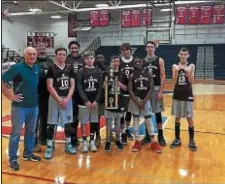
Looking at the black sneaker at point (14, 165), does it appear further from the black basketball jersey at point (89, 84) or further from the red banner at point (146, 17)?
the red banner at point (146, 17)

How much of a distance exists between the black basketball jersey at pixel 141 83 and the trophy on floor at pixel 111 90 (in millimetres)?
295

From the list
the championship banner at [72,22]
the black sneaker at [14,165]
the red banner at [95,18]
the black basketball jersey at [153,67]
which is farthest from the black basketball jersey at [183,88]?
the championship banner at [72,22]

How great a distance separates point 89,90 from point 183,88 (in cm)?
139

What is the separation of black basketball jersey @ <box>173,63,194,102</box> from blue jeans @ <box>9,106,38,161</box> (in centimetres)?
209

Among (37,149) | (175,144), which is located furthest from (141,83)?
(37,149)

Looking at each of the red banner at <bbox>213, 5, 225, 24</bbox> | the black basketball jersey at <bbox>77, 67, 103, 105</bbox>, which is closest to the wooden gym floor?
the black basketball jersey at <bbox>77, 67, 103, 105</bbox>

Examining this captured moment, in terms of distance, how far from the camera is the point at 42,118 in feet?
15.0

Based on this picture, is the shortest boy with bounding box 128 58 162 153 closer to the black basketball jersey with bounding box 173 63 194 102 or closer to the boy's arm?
the black basketball jersey with bounding box 173 63 194 102

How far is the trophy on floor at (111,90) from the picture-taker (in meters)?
4.42

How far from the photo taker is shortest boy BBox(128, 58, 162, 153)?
4480 mm

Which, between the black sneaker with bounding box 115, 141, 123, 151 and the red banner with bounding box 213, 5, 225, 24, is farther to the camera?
the red banner with bounding box 213, 5, 225, 24

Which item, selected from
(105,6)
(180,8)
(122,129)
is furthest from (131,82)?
(105,6)

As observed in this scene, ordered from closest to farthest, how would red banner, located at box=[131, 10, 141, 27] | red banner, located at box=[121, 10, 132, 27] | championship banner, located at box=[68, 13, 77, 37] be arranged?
red banner, located at box=[131, 10, 141, 27], red banner, located at box=[121, 10, 132, 27], championship banner, located at box=[68, 13, 77, 37]

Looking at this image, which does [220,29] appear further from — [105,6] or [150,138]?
[150,138]
